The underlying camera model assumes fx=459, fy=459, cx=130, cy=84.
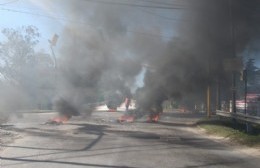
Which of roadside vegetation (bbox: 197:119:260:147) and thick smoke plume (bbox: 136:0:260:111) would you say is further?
thick smoke plume (bbox: 136:0:260:111)

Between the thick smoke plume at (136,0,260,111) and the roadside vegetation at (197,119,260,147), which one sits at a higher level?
the thick smoke plume at (136,0,260,111)

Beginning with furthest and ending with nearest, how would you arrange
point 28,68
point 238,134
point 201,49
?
point 28,68 → point 201,49 → point 238,134

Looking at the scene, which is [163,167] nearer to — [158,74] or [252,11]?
[252,11]

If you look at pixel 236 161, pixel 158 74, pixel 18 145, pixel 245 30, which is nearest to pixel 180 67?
pixel 158 74

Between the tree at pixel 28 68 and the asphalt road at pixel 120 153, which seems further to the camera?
the tree at pixel 28 68

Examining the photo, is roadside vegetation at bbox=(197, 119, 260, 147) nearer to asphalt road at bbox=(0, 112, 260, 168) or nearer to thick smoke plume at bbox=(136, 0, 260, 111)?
asphalt road at bbox=(0, 112, 260, 168)

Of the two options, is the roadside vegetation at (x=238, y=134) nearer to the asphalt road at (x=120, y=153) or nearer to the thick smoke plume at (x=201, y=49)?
the asphalt road at (x=120, y=153)

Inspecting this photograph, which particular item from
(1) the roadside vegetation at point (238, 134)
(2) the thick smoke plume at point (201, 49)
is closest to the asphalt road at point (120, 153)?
(1) the roadside vegetation at point (238, 134)

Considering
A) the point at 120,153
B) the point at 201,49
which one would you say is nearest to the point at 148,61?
the point at 201,49

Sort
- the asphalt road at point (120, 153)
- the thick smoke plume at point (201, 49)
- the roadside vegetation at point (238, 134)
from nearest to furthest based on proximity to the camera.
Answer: the asphalt road at point (120, 153)
the roadside vegetation at point (238, 134)
the thick smoke plume at point (201, 49)

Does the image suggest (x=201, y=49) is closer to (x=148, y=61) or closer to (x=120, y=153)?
(x=148, y=61)

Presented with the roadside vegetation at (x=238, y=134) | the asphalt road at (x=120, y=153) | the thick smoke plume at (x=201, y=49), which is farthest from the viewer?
the thick smoke plume at (x=201, y=49)

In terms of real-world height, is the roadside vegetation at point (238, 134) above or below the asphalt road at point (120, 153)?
above

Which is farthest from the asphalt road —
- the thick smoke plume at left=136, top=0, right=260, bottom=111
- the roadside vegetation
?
the thick smoke plume at left=136, top=0, right=260, bottom=111
